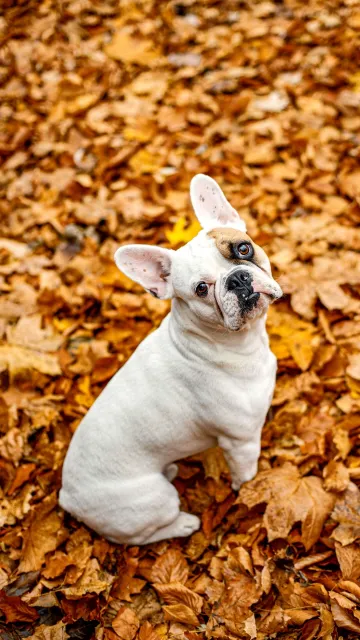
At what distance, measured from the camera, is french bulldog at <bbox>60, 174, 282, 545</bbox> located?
2.54 metres

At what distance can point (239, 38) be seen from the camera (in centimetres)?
641

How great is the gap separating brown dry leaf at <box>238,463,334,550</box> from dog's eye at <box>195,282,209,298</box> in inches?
50.0

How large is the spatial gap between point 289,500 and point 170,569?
0.74 meters

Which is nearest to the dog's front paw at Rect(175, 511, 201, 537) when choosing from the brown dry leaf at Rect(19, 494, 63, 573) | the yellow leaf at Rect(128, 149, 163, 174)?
the brown dry leaf at Rect(19, 494, 63, 573)

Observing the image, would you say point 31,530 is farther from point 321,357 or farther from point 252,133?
point 252,133

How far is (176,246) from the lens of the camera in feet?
14.8

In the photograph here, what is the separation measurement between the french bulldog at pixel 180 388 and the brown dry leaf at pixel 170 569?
0.12 metres

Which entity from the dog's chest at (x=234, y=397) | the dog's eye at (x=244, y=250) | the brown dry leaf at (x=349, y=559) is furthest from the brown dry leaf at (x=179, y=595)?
the dog's eye at (x=244, y=250)

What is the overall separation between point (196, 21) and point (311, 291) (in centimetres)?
434

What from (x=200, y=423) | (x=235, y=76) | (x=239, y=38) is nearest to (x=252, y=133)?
(x=235, y=76)

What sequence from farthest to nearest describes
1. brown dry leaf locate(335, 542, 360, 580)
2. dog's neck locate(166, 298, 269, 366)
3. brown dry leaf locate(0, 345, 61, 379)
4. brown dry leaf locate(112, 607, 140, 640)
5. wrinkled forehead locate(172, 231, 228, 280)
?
brown dry leaf locate(0, 345, 61, 379)
brown dry leaf locate(112, 607, 140, 640)
brown dry leaf locate(335, 542, 360, 580)
dog's neck locate(166, 298, 269, 366)
wrinkled forehead locate(172, 231, 228, 280)

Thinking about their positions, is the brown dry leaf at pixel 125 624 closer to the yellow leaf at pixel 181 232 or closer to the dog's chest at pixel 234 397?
the dog's chest at pixel 234 397

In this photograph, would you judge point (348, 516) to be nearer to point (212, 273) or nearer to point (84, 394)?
point (212, 273)

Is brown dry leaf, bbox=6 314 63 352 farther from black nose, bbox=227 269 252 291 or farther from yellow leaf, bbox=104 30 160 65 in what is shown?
yellow leaf, bbox=104 30 160 65
